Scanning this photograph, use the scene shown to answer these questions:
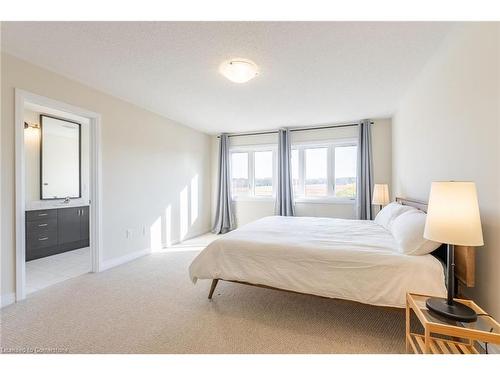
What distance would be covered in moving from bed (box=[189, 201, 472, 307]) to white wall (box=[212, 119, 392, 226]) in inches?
87.7

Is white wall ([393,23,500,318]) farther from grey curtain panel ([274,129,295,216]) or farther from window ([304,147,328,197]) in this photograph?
grey curtain panel ([274,129,295,216])

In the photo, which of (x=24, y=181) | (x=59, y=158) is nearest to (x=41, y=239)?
(x=59, y=158)

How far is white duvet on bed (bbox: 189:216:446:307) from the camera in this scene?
1.64 meters

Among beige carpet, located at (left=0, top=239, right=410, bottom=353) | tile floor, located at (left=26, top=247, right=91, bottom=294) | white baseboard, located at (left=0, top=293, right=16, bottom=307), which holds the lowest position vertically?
beige carpet, located at (left=0, top=239, right=410, bottom=353)

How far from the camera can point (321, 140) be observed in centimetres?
483

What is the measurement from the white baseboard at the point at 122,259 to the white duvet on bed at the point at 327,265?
1637 millimetres

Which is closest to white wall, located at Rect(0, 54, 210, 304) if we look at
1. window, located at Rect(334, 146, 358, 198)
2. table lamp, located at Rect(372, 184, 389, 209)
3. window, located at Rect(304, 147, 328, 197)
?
window, located at Rect(304, 147, 328, 197)

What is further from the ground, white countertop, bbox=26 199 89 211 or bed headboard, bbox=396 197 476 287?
white countertop, bbox=26 199 89 211

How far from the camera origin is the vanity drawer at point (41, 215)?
137 inches

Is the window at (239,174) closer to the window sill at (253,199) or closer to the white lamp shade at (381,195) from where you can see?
the window sill at (253,199)

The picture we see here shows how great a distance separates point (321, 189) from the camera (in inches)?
195
